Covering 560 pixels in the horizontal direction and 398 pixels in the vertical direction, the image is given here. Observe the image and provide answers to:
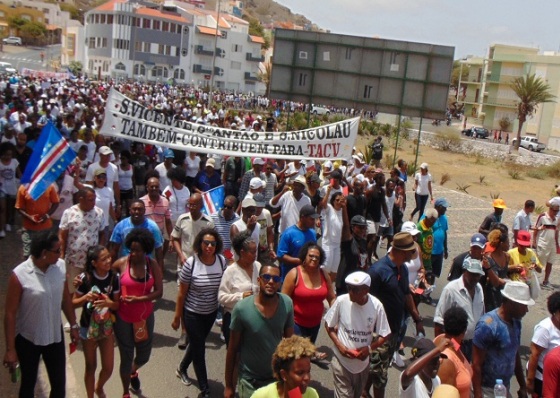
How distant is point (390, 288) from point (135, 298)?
222cm

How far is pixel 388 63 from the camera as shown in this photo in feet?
55.4

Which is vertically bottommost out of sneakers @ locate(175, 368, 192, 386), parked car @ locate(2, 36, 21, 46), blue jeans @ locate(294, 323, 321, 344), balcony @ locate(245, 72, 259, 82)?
sneakers @ locate(175, 368, 192, 386)

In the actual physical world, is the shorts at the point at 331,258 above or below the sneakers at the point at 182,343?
above

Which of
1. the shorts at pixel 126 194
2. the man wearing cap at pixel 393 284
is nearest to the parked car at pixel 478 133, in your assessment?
the shorts at pixel 126 194

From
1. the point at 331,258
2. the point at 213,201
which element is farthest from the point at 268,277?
the point at 213,201

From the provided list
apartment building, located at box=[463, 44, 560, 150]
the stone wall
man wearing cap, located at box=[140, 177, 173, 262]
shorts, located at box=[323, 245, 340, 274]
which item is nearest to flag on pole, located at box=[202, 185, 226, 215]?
man wearing cap, located at box=[140, 177, 173, 262]

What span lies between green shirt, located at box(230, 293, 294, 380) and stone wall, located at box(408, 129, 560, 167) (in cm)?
4179

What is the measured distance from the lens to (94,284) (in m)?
5.01

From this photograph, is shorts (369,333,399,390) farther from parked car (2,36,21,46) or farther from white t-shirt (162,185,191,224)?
parked car (2,36,21,46)

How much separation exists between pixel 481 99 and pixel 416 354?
8007 centimetres

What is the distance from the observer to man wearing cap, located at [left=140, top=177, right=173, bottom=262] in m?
7.54

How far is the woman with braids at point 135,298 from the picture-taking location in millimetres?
5098

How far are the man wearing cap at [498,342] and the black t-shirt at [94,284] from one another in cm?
297

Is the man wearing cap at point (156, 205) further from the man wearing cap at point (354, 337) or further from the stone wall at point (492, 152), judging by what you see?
the stone wall at point (492, 152)
